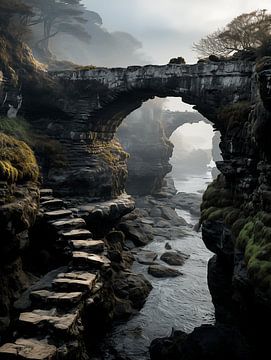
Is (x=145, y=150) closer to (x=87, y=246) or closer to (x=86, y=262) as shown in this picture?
(x=87, y=246)

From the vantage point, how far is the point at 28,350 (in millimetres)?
8812

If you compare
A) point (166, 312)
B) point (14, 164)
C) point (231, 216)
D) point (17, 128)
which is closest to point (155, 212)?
point (17, 128)

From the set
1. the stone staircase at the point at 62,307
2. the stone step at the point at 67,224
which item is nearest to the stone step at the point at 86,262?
the stone staircase at the point at 62,307

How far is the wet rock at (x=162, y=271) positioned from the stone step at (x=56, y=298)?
11.9m

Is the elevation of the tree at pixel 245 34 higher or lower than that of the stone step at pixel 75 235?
higher

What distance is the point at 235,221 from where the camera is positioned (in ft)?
48.4

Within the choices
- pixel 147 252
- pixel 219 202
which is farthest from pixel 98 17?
pixel 219 202

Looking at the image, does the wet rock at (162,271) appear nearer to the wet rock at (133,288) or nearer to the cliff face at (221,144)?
the wet rock at (133,288)

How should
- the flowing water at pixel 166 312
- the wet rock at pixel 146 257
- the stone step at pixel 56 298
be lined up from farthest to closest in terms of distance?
the wet rock at pixel 146 257
the flowing water at pixel 166 312
the stone step at pixel 56 298

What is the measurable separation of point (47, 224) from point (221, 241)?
756 centimetres

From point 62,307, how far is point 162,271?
41.4ft

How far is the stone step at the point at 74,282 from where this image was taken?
38.3 ft

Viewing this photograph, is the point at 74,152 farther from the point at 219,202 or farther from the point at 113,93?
the point at 219,202

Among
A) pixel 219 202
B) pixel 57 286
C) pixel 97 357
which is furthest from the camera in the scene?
pixel 219 202
